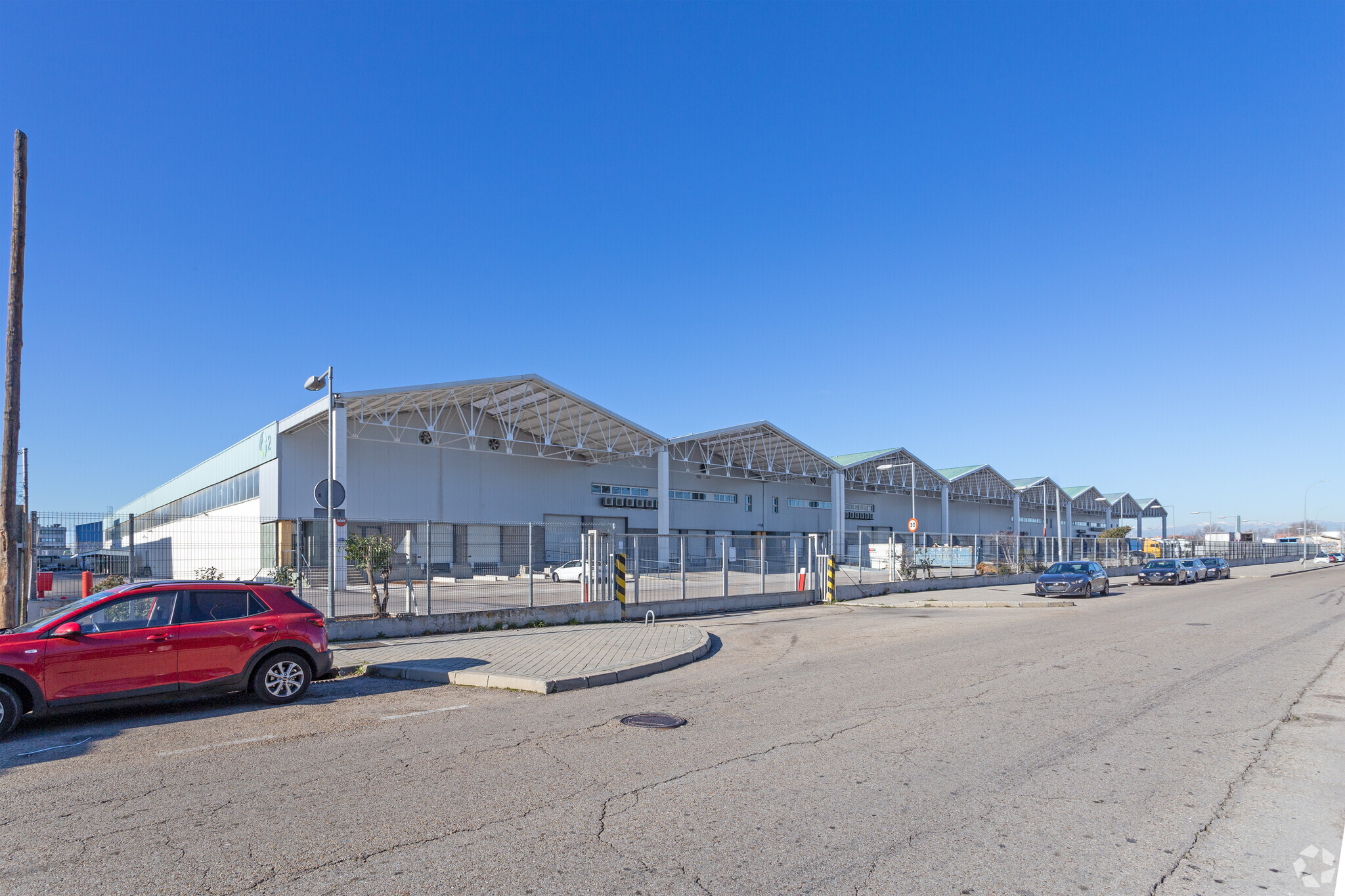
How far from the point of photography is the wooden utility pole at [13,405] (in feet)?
40.8

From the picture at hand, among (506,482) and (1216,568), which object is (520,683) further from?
(1216,568)

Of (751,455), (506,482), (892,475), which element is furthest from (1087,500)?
(506,482)

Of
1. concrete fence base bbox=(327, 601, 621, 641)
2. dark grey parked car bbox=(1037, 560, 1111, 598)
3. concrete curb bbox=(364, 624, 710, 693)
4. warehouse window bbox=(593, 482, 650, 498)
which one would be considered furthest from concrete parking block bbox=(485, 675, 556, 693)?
warehouse window bbox=(593, 482, 650, 498)

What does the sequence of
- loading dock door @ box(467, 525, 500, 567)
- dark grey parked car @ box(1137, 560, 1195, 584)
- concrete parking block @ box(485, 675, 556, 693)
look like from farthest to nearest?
dark grey parked car @ box(1137, 560, 1195, 584) → loading dock door @ box(467, 525, 500, 567) → concrete parking block @ box(485, 675, 556, 693)

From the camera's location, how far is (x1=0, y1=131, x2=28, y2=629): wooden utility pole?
12445 mm

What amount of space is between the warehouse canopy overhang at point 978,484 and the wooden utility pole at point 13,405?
61.2 m

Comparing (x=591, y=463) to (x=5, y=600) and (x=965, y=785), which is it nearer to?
(x=5, y=600)

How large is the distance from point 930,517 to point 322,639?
67580 mm

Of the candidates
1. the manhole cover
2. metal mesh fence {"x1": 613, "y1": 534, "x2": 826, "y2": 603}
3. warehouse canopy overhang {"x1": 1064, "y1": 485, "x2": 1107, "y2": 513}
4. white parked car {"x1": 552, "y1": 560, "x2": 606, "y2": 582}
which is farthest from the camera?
warehouse canopy overhang {"x1": 1064, "y1": 485, "x2": 1107, "y2": 513}

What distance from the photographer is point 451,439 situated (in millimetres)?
43500

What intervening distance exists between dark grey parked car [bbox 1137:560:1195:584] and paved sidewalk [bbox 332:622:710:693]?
3645cm

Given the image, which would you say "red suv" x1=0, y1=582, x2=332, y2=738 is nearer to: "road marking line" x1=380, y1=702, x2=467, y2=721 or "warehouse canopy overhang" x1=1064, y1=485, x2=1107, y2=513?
"road marking line" x1=380, y1=702, x2=467, y2=721

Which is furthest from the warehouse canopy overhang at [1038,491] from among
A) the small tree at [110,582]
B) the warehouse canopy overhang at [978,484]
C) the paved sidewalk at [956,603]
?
the small tree at [110,582]

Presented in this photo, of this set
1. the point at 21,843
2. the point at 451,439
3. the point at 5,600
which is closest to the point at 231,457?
the point at 451,439
